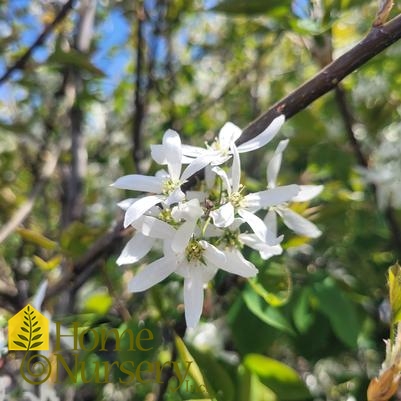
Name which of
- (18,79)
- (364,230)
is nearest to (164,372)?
(364,230)

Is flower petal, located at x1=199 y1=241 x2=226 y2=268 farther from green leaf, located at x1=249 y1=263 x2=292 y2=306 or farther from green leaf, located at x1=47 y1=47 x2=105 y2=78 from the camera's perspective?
green leaf, located at x1=47 y1=47 x2=105 y2=78

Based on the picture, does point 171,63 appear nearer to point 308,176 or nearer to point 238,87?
point 238,87

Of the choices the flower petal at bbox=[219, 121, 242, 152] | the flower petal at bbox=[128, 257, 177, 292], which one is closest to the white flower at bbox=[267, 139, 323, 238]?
the flower petal at bbox=[219, 121, 242, 152]

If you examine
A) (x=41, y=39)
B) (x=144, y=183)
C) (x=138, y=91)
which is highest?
(x=41, y=39)

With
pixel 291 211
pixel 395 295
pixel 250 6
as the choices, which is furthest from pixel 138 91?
pixel 395 295

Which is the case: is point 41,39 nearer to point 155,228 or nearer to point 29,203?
point 29,203

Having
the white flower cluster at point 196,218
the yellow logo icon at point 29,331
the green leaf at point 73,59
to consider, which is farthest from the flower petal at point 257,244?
the green leaf at point 73,59

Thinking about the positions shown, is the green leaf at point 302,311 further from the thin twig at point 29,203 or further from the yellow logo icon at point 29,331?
the thin twig at point 29,203
